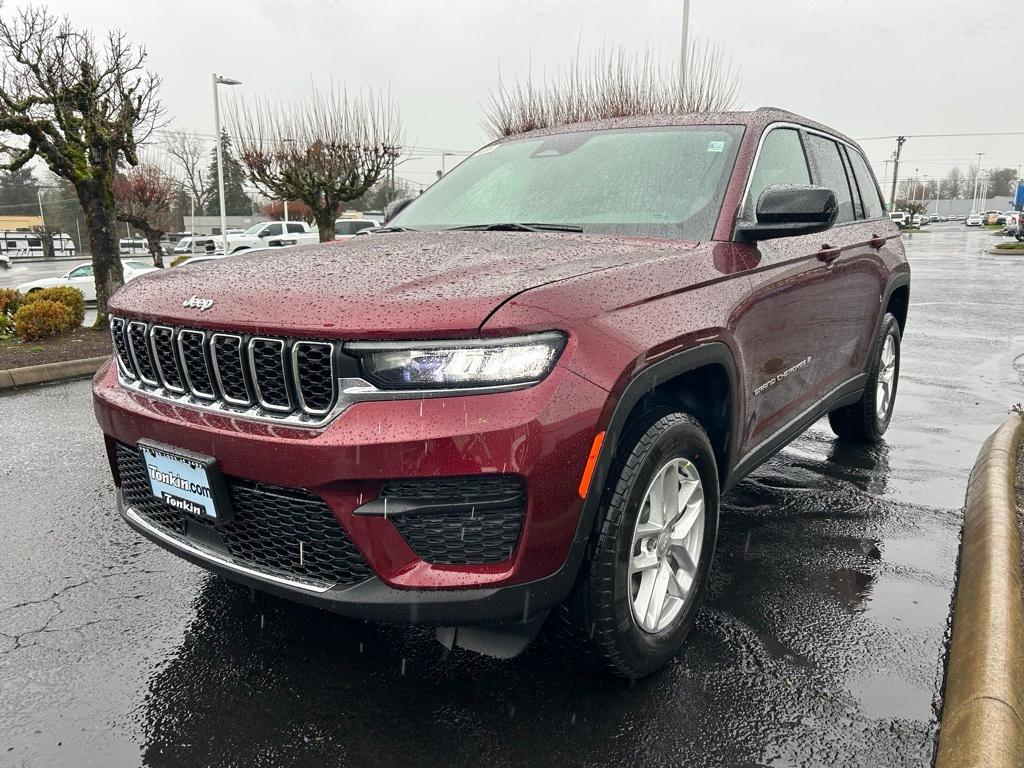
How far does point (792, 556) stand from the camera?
3.44 m

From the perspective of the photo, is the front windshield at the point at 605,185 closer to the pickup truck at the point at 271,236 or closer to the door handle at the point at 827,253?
the door handle at the point at 827,253

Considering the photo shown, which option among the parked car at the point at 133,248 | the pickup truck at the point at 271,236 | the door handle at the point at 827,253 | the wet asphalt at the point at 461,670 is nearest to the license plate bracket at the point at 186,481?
the wet asphalt at the point at 461,670

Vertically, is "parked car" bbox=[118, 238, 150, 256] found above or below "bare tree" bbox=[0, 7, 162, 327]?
below

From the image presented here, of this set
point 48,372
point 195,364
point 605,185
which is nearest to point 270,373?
point 195,364

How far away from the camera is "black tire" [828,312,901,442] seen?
15.3ft

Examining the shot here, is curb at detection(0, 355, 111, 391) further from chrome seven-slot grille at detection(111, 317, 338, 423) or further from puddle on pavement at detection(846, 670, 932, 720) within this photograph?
puddle on pavement at detection(846, 670, 932, 720)

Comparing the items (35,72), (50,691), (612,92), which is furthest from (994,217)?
(50,691)

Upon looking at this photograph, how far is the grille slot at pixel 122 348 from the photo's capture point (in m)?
2.55

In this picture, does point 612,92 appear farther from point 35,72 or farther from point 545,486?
point 545,486

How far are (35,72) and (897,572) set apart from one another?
491 inches

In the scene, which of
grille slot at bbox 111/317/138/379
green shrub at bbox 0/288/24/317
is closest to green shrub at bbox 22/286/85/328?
green shrub at bbox 0/288/24/317

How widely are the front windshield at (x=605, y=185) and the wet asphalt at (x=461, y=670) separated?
1.51 meters

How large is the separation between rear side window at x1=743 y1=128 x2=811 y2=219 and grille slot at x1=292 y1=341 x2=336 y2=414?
68.6 inches

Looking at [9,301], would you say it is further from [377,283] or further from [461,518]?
[461,518]
